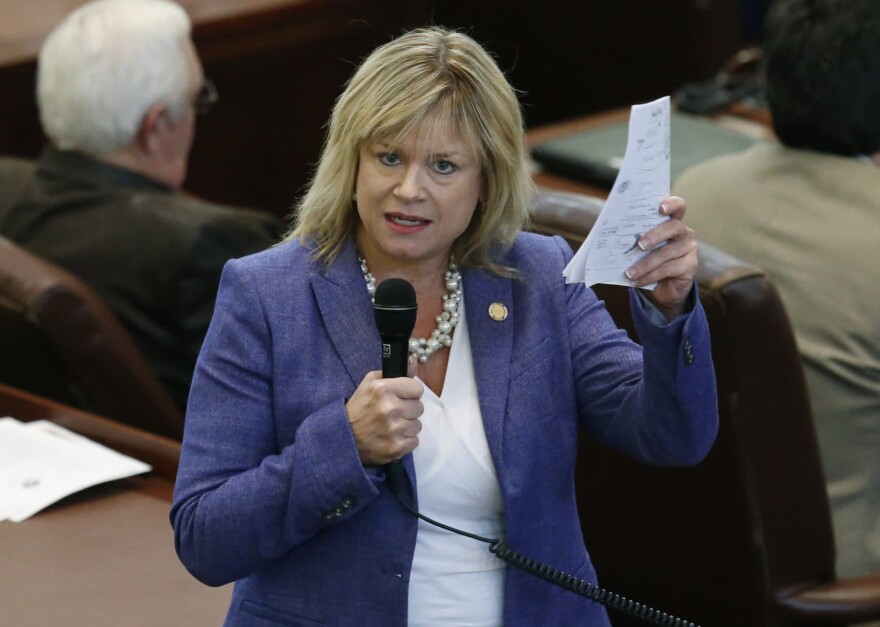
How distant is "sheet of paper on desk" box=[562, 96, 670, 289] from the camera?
1353 millimetres

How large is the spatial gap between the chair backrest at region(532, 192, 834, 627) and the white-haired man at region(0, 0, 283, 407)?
0.75m

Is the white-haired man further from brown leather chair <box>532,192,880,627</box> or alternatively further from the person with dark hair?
the person with dark hair

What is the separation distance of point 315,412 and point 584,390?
0.31m

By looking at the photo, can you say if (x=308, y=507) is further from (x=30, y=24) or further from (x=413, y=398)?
(x=30, y=24)

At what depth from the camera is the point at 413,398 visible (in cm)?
137

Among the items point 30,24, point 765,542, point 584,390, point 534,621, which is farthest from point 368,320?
point 30,24

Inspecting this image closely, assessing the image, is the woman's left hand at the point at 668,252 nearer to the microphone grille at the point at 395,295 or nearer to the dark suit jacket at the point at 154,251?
the microphone grille at the point at 395,295

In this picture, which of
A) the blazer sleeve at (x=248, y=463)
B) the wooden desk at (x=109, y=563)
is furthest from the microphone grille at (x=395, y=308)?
the wooden desk at (x=109, y=563)

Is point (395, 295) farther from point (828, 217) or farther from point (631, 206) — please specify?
point (828, 217)

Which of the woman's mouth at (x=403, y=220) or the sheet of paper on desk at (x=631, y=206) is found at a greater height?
the sheet of paper on desk at (x=631, y=206)

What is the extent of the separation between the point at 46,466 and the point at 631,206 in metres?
0.98

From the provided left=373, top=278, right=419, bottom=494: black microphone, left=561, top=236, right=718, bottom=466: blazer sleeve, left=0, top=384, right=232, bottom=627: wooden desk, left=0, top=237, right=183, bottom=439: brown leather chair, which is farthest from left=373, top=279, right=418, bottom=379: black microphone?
left=0, top=237, right=183, bottom=439: brown leather chair

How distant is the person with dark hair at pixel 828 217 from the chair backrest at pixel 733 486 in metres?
0.18

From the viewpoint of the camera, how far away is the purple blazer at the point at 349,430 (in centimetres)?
144
